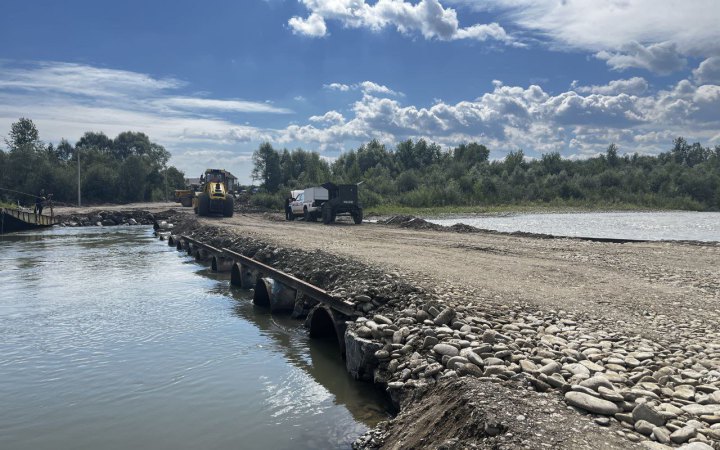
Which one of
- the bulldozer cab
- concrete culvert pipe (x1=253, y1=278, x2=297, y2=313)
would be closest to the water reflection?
concrete culvert pipe (x1=253, y1=278, x2=297, y2=313)

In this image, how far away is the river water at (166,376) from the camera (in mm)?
6484

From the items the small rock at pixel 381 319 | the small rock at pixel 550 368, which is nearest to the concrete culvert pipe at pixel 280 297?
the small rock at pixel 381 319

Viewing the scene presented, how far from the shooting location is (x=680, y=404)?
15.7 ft

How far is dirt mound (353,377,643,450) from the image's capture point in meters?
4.29

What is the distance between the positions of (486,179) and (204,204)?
135ft

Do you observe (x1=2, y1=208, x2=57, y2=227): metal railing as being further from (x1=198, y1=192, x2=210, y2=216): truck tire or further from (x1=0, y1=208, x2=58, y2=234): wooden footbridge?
(x1=198, y1=192, x2=210, y2=216): truck tire

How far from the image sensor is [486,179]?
6762cm

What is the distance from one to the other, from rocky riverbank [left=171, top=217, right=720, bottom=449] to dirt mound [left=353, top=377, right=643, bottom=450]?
1 cm

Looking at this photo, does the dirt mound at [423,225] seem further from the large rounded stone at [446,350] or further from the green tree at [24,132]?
the green tree at [24,132]

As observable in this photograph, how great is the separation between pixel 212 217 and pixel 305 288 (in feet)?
84.7

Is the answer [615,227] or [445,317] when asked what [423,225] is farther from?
[445,317]

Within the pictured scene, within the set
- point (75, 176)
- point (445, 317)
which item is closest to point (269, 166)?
point (75, 176)

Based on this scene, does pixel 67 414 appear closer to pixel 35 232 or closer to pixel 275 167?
pixel 35 232

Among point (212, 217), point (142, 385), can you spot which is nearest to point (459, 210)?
point (212, 217)
